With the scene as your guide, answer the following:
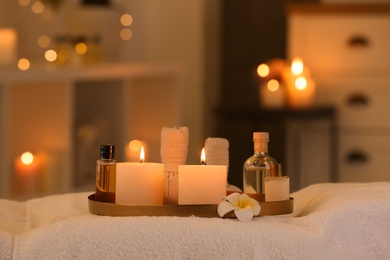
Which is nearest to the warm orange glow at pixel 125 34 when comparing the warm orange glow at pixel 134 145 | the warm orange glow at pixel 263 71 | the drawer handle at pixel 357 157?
the warm orange glow at pixel 134 145

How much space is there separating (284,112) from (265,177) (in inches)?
93.8

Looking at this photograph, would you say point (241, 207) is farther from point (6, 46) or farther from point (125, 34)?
point (125, 34)

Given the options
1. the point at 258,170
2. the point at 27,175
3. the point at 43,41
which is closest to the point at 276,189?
the point at 258,170

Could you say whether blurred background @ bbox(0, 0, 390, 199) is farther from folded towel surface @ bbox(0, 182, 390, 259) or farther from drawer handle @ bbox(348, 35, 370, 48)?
folded towel surface @ bbox(0, 182, 390, 259)

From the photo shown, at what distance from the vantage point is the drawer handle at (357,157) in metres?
3.59

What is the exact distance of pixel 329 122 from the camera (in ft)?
11.8

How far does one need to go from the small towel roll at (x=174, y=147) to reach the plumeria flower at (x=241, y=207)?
0.13 m

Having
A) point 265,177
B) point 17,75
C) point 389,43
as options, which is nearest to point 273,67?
point 389,43

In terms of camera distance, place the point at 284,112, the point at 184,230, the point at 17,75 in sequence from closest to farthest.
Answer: the point at 184,230
the point at 17,75
the point at 284,112

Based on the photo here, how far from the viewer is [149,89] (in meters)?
4.07

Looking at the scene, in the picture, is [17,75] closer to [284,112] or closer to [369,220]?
[284,112]

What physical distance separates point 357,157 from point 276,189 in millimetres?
2575

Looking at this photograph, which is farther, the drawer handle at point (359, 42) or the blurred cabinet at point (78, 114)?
the drawer handle at point (359, 42)

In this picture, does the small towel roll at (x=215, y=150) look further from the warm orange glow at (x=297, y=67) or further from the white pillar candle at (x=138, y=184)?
the warm orange glow at (x=297, y=67)
